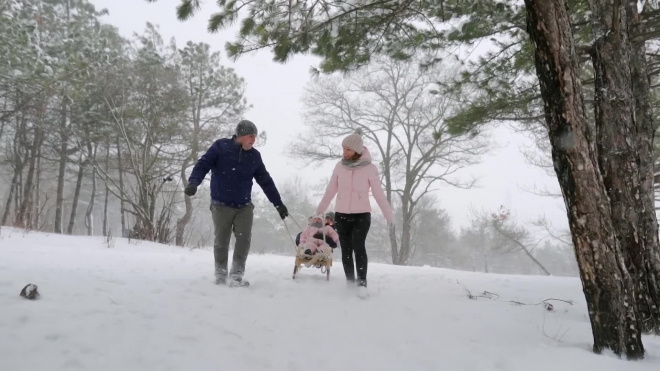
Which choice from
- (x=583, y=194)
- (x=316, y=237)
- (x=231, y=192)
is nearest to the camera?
(x=583, y=194)

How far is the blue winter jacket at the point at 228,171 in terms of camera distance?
→ 11.9 ft

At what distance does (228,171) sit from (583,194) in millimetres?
2987

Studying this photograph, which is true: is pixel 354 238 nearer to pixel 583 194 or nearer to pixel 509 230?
pixel 583 194

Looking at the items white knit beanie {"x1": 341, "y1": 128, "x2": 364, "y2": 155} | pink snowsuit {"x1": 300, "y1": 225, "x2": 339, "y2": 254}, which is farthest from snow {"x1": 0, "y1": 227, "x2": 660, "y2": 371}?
white knit beanie {"x1": 341, "y1": 128, "x2": 364, "y2": 155}

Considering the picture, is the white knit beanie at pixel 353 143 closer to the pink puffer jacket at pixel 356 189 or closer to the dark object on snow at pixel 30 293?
the pink puffer jacket at pixel 356 189

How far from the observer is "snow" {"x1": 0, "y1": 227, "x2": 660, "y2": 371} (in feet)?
6.10

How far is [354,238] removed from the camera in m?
3.70

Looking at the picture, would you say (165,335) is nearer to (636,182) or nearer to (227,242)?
(227,242)

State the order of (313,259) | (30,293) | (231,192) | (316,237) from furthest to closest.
Result: (316,237), (313,259), (231,192), (30,293)

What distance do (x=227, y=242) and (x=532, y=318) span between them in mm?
2844

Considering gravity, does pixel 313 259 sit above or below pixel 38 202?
below

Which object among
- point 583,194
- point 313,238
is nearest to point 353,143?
point 313,238

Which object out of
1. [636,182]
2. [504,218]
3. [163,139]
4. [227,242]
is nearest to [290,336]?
[227,242]

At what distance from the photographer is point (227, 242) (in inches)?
145
